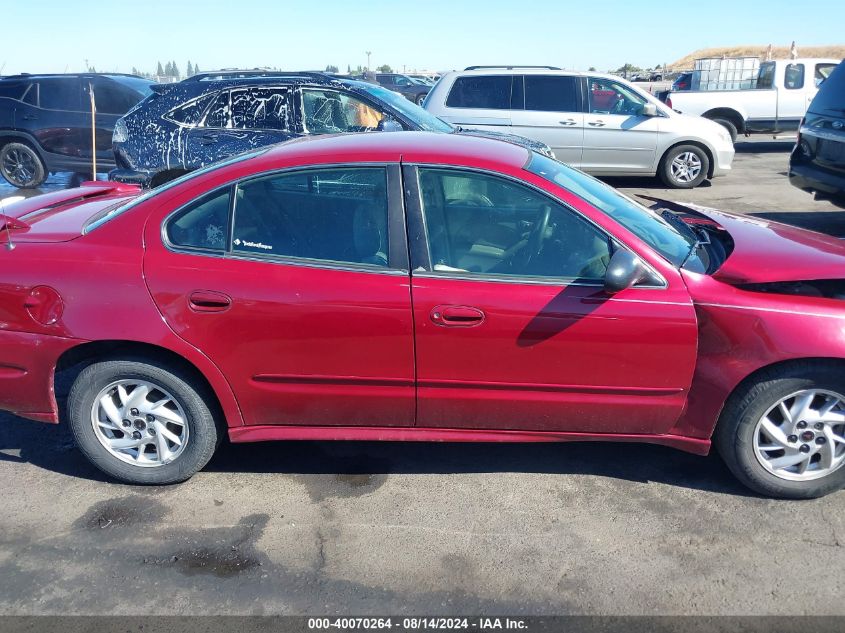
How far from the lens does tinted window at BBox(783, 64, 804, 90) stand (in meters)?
16.1

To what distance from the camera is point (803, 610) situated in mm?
2836

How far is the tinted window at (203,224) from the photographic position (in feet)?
11.4

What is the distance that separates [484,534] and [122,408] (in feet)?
5.79

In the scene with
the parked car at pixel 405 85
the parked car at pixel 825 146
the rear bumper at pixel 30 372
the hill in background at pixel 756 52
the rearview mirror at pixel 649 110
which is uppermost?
the hill in background at pixel 756 52

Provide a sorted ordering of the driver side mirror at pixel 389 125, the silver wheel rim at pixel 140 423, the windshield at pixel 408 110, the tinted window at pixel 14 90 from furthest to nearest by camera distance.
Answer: the tinted window at pixel 14 90
the windshield at pixel 408 110
the driver side mirror at pixel 389 125
the silver wheel rim at pixel 140 423

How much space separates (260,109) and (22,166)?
6.26 m

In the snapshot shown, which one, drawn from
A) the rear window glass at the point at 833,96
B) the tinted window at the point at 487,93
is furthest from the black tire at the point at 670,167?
the rear window glass at the point at 833,96

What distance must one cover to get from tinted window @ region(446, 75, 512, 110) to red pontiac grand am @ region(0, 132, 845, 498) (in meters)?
8.09

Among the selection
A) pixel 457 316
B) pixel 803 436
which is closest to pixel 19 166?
pixel 457 316

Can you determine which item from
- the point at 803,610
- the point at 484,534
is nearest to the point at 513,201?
the point at 484,534

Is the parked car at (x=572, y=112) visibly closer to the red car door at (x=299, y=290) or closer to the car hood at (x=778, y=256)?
the car hood at (x=778, y=256)

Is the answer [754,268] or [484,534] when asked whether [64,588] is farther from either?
[754,268]

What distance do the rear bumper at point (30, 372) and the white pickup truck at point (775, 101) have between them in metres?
14.8

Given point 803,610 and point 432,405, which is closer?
point 803,610
